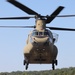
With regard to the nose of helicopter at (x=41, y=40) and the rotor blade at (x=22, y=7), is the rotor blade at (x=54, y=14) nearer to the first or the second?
the rotor blade at (x=22, y=7)

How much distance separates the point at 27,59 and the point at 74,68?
6237 inches

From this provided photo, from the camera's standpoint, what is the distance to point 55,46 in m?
34.5

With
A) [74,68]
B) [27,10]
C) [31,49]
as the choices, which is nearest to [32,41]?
[31,49]

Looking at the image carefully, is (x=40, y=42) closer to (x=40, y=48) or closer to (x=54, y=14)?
(x=40, y=48)

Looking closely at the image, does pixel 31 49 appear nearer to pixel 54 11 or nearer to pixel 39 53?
pixel 39 53

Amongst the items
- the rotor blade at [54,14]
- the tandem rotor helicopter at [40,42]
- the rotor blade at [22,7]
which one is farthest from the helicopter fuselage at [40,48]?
the rotor blade at [22,7]

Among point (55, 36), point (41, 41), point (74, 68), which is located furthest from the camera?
point (74, 68)

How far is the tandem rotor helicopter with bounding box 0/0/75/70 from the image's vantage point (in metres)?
31.9

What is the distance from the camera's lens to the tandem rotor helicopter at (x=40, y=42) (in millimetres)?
31931

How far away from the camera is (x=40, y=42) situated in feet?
104

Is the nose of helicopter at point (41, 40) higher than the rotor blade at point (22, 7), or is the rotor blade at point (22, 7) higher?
the rotor blade at point (22, 7)

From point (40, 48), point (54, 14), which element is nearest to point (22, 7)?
point (54, 14)

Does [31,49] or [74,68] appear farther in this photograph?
[74,68]

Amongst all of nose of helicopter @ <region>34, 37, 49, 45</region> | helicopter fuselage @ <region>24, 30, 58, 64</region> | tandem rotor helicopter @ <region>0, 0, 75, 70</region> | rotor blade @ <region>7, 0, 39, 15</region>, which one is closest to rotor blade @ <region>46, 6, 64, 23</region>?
tandem rotor helicopter @ <region>0, 0, 75, 70</region>
